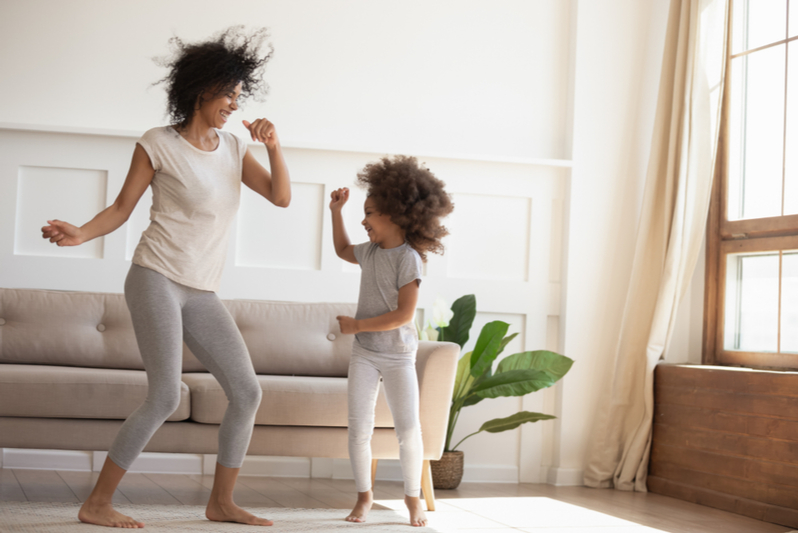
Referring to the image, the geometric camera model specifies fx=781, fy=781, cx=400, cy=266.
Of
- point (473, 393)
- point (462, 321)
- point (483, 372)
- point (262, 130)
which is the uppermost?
point (262, 130)


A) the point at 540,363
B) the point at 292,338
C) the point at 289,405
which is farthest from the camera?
the point at 540,363

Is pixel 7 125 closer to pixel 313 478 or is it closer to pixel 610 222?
pixel 313 478

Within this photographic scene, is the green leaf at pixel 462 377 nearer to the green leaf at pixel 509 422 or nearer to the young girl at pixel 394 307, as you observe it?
the green leaf at pixel 509 422

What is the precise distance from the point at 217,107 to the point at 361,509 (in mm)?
1303

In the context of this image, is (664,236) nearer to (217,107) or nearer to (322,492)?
(322,492)

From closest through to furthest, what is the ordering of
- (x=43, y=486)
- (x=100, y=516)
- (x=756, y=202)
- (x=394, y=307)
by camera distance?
(x=100, y=516) → (x=394, y=307) → (x=43, y=486) → (x=756, y=202)

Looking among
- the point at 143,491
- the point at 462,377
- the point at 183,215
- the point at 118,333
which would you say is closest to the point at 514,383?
the point at 462,377

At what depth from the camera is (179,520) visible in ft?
7.50

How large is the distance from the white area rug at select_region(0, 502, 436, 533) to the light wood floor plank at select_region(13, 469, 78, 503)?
0.48 ft

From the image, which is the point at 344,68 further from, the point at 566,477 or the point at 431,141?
the point at 566,477

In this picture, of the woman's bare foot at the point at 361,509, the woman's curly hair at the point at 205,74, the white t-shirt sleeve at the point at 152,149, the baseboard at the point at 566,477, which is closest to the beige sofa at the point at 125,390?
the woman's bare foot at the point at 361,509

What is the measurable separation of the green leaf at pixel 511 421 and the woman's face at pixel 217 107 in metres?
1.98

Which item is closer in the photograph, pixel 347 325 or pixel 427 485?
pixel 347 325

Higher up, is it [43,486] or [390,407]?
[390,407]
